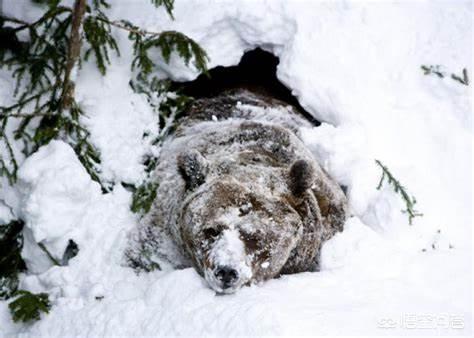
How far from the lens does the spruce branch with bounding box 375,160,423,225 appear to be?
19.8 feet

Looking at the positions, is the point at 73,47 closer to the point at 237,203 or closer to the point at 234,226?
Result: the point at 237,203

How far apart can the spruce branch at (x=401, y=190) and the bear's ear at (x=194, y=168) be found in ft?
6.42

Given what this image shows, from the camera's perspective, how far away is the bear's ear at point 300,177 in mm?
5270

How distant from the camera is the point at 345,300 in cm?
448

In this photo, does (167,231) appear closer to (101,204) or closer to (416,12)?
(101,204)

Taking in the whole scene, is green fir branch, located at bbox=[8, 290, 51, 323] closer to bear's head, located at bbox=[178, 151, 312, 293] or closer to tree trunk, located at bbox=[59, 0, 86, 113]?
bear's head, located at bbox=[178, 151, 312, 293]

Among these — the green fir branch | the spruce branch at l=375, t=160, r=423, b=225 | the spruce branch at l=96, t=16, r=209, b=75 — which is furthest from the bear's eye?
the spruce branch at l=375, t=160, r=423, b=225

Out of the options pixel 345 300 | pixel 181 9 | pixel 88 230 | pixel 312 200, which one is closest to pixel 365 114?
pixel 312 200

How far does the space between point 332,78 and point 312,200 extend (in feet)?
5.80

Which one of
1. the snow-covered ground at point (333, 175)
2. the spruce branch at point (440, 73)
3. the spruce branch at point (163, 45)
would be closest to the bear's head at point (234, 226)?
the snow-covered ground at point (333, 175)

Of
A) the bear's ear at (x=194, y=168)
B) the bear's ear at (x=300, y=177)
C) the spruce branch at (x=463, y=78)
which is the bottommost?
the spruce branch at (x=463, y=78)

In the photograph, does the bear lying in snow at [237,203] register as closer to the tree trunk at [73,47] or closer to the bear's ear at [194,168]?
the bear's ear at [194,168]

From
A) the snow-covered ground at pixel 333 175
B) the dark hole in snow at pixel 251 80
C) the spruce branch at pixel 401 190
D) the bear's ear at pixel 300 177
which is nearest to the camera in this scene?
the snow-covered ground at pixel 333 175

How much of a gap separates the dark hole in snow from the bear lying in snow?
1.14 feet
